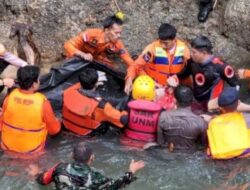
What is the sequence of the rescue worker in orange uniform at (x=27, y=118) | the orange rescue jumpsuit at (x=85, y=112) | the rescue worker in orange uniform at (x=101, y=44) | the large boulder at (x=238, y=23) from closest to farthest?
the rescue worker in orange uniform at (x=27, y=118) → the orange rescue jumpsuit at (x=85, y=112) → the rescue worker in orange uniform at (x=101, y=44) → the large boulder at (x=238, y=23)

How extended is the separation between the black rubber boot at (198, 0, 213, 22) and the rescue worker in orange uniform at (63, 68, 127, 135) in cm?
321

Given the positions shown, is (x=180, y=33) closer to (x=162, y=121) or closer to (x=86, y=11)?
(x=86, y=11)

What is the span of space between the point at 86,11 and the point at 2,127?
3513 millimetres

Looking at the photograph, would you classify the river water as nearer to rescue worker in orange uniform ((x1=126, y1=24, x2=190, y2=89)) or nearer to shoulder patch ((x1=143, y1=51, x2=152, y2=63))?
rescue worker in orange uniform ((x1=126, y1=24, x2=190, y2=89))

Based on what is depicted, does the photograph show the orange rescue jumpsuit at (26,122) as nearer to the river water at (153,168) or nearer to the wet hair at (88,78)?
the river water at (153,168)

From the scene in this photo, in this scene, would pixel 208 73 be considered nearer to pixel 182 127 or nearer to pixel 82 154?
pixel 182 127

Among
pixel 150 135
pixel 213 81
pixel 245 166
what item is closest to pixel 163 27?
pixel 213 81

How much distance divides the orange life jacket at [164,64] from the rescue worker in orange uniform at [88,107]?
42.9 inches

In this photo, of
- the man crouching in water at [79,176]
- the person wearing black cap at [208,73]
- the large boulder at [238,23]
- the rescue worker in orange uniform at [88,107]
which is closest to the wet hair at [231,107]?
the person wearing black cap at [208,73]

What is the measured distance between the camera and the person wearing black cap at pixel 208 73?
768 centimetres

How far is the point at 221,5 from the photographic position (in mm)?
10195

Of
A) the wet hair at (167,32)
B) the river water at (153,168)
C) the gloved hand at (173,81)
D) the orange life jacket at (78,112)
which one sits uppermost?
the wet hair at (167,32)

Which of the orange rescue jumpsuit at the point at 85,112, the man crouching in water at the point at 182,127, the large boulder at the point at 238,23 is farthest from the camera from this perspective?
the large boulder at the point at 238,23

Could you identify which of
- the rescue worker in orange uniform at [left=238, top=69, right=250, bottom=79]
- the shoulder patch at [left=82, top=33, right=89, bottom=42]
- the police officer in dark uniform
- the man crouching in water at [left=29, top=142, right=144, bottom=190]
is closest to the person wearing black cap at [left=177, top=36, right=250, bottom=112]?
the police officer in dark uniform
